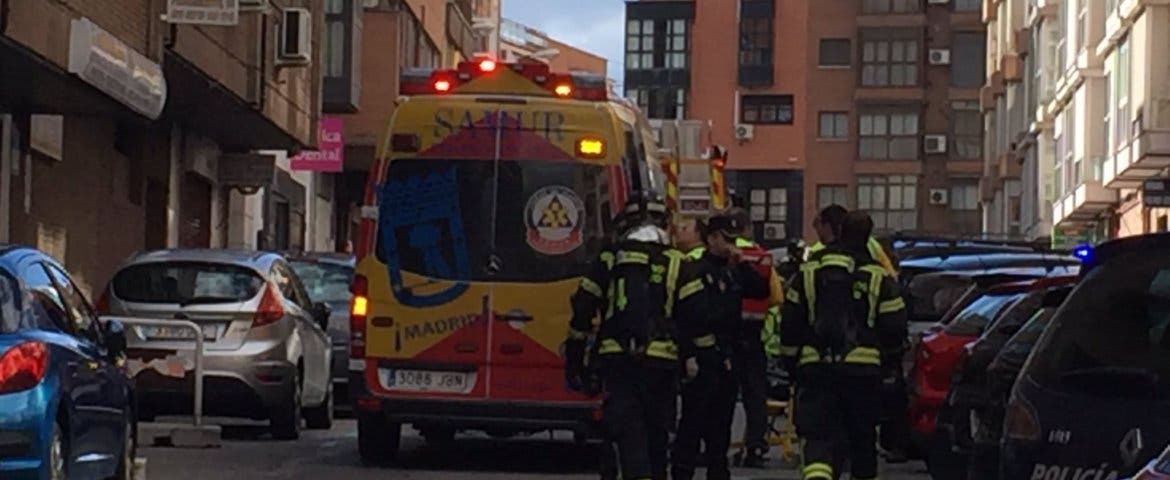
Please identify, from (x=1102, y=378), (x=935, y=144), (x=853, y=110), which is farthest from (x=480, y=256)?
(x=853, y=110)

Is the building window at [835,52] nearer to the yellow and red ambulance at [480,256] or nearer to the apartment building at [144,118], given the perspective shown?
the apartment building at [144,118]

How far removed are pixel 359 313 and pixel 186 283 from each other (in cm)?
262

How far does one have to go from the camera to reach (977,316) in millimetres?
15195

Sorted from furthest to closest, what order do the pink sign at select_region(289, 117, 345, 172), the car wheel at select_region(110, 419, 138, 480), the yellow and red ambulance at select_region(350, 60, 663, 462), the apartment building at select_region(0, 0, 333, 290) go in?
the pink sign at select_region(289, 117, 345, 172), the apartment building at select_region(0, 0, 333, 290), the yellow and red ambulance at select_region(350, 60, 663, 462), the car wheel at select_region(110, 419, 138, 480)

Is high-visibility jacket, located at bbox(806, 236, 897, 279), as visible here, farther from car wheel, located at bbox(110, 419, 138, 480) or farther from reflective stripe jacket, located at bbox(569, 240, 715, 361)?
car wheel, located at bbox(110, 419, 138, 480)

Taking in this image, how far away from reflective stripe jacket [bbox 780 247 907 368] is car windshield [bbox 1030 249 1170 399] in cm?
349

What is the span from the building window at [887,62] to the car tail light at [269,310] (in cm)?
6797

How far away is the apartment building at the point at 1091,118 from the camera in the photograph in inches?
1566

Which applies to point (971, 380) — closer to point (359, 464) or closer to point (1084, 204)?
point (359, 464)

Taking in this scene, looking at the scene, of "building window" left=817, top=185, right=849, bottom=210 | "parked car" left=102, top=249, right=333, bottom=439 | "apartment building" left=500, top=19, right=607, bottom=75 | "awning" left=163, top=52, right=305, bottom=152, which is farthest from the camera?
"apartment building" left=500, top=19, right=607, bottom=75

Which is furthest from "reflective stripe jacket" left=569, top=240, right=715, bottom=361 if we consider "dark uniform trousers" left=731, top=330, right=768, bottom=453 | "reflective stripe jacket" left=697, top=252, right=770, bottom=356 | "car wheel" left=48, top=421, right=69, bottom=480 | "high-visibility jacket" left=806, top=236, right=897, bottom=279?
"dark uniform trousers" left=731, top=330, right=768, bottom=453

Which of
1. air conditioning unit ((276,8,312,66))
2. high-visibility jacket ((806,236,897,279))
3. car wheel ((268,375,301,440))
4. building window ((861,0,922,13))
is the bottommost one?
car wheel ((268,375,301,440))

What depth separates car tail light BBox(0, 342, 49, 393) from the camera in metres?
10.3

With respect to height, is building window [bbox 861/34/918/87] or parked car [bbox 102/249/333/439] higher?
building window [bbox 861/34/918/87]
